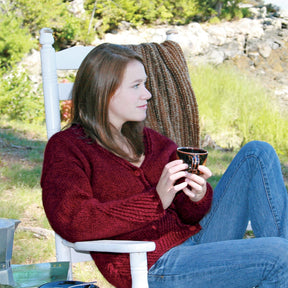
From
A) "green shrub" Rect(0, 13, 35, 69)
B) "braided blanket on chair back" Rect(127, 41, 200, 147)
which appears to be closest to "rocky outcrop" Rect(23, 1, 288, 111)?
"green shrub" Rect(0, 13, 35, 69)

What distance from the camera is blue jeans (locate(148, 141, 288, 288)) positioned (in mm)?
1475

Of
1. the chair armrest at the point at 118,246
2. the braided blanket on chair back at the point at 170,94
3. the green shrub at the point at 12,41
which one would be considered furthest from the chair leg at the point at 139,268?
the green shrub at the point at 12,41

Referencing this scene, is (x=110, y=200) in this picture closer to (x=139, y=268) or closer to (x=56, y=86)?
(x=139, y=268)

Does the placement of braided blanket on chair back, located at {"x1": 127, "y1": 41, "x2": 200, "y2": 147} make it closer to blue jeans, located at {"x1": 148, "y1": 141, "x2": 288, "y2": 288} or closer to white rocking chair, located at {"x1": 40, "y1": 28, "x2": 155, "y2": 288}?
white rocking chair, located at {"x1": 40, "y1": 28, "x2": 155, "y2": 288}

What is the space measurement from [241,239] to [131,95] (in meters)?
0.62

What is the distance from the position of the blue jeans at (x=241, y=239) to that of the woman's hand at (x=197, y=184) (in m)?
0.16

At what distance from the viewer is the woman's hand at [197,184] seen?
1.44m

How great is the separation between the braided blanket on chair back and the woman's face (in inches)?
27.6

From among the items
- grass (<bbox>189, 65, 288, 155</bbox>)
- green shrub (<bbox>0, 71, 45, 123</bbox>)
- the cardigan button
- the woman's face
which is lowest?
grass (<bbox>189, 65, 288, 155</bbox>)

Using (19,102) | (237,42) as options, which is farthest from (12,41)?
(237,42)

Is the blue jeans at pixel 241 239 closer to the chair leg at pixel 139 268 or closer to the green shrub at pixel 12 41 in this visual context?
the chair leg at pixel 139 268

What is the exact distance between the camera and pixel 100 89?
1.68 metres

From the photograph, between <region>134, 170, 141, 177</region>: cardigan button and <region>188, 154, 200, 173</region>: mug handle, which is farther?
<region>134, 170, 141, 177</region>: cardigan button

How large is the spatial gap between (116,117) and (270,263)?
754 millimetres
